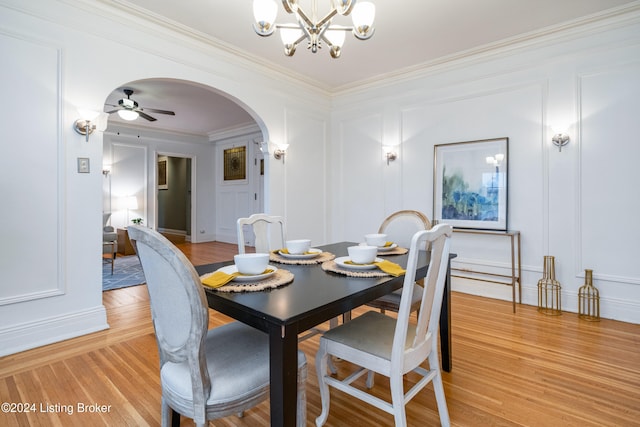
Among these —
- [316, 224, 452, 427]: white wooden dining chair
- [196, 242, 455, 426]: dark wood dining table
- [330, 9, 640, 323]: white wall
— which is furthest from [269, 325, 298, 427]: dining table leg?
[330, 9, 640, 323]: white wall

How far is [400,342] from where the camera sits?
50.1 inches

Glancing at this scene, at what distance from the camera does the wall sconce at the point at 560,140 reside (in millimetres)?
3143

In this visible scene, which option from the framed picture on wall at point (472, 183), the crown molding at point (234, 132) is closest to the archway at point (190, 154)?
the crown molding at point (234, 132)

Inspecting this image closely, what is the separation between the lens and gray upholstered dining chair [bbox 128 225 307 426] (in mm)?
1023

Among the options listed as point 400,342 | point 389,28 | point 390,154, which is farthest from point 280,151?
point 400,342

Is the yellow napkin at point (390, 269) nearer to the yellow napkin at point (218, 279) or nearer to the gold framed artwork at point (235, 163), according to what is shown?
the yellow napkin at point (218, 279)

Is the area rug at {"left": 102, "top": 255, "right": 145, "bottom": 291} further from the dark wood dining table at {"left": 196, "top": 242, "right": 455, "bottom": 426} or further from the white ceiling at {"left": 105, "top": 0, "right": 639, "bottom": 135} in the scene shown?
the dark wood dining table at {"left": 196, "top": 242, "right": 455, "bottom": 426}

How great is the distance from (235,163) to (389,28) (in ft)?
17.7

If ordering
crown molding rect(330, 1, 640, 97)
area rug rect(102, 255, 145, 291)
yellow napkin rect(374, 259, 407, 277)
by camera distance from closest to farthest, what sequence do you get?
yellow napkin rect(374, 259, 407, 277) < crown molding rect(330, 1, 640, 97) < area rug rect(102, 255, 145, 291)

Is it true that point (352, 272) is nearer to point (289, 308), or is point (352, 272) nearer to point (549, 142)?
point (289, 308)

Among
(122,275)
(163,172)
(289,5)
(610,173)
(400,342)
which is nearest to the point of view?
(400,342)

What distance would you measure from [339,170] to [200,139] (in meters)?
4.55

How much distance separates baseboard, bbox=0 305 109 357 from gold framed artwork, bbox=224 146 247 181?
513 cm

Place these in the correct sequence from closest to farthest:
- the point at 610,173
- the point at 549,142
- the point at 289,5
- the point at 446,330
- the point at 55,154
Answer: the point at 289,5 < the point at 446,330 < the point at 55,154 < the point at 610,173 < the point at 549,142
